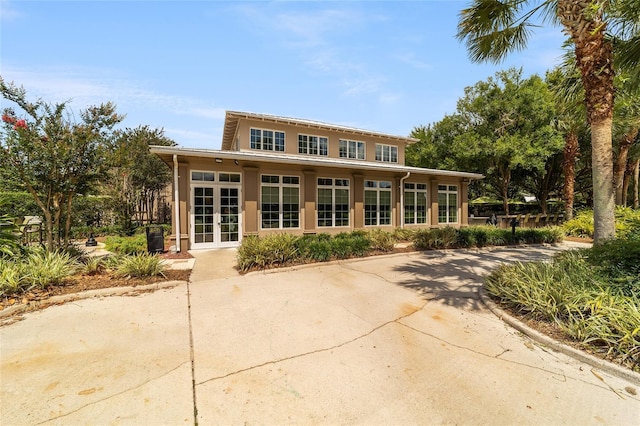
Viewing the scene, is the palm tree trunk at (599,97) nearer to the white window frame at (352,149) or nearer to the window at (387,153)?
the white window frame at (352,149)

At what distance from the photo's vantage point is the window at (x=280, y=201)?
11.7 meters

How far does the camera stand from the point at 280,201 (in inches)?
475

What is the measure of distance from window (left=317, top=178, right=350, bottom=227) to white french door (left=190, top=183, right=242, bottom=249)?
3763 millimetres

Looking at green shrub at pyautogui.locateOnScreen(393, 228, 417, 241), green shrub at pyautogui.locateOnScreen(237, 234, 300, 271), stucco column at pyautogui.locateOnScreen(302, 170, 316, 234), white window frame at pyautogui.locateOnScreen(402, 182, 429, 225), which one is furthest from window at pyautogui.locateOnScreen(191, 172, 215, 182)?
white window frame at pyautogui.locateOnScreen(402, 182, 429, 225)

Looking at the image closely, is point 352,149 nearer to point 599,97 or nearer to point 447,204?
point 447,204

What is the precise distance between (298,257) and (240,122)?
8443mm

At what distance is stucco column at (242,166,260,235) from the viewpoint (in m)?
11.2

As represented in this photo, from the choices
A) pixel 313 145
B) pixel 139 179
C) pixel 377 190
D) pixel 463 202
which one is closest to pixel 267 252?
pixel 377 190

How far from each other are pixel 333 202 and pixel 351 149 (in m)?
4.53

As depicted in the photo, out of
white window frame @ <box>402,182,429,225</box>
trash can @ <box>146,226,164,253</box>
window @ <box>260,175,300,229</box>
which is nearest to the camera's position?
trash can @ <box>146,226,164,253</box>

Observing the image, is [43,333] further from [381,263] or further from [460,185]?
[460,185]

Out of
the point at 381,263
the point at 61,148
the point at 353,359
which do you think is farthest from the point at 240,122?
the point at 353,359

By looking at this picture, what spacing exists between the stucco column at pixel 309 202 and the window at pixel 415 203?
560cm

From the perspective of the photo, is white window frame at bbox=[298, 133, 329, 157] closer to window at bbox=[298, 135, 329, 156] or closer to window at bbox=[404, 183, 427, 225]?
window at bbox=[298, 135, 329, 156]
